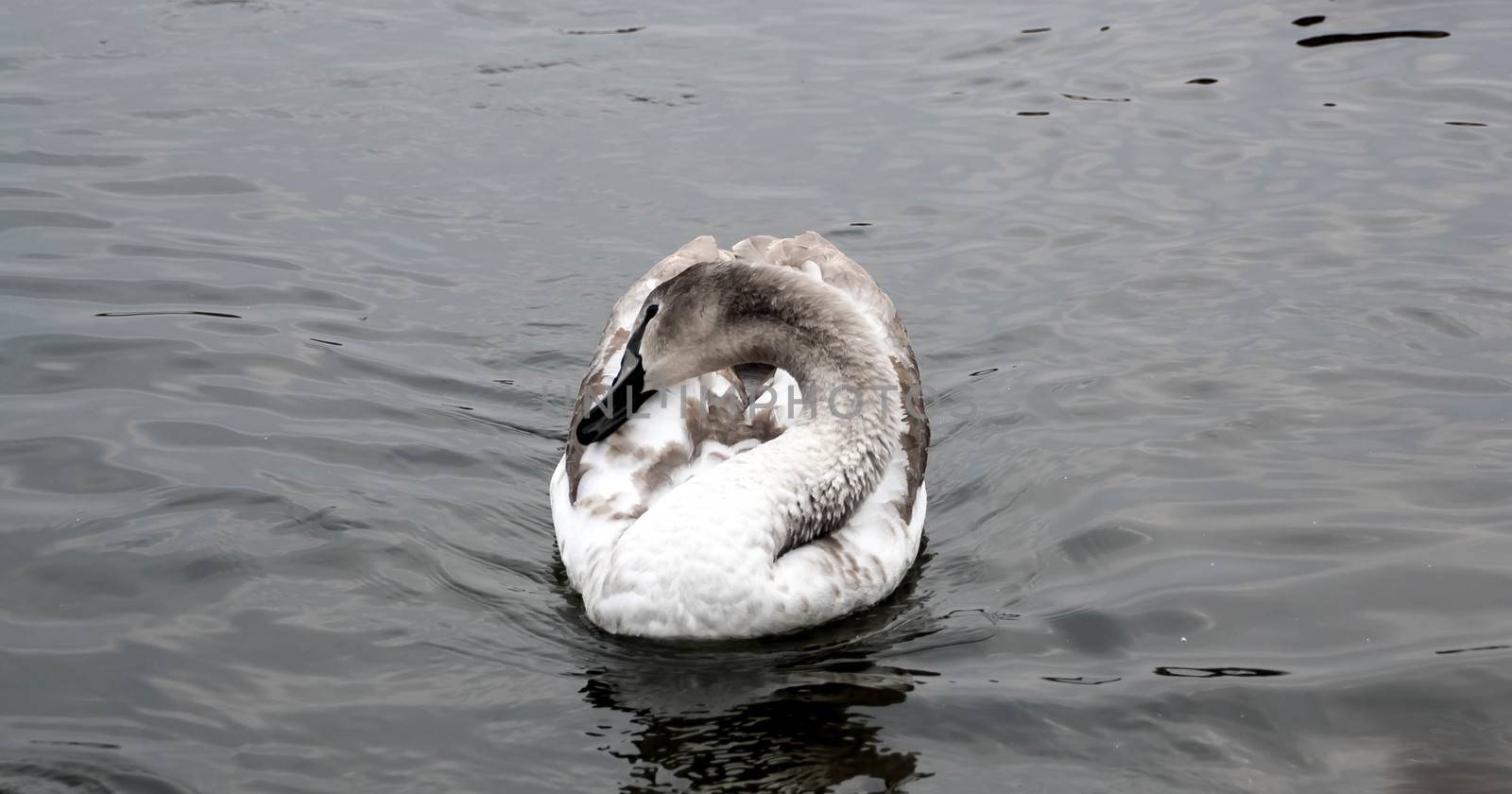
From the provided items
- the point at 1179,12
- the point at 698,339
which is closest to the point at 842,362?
the point at 698,339

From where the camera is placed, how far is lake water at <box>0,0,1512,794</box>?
5602 mm

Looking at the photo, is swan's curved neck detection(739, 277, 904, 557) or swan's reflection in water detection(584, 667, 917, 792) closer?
swan's reflection in water detection(584, 667, 917, 792)

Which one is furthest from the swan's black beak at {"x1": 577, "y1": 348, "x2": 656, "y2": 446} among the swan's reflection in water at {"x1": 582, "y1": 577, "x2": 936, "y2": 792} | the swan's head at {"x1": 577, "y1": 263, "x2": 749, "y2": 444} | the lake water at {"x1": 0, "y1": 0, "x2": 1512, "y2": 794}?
the swan's reflection in water at {"x1": 582, "y1": 577, "x2": 936, "y2": 792}

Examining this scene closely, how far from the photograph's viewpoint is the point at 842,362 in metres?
7.09

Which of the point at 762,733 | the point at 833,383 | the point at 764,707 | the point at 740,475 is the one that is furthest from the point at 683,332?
the point at 762,733

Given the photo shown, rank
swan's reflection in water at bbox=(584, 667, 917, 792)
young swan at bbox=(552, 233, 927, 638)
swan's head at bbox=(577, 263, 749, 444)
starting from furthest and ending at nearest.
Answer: swan's head at bbox=(577, 263, 749, 444), young swan at bbox=(552, 233, 927, 638), swan's reflection in water at bbox=(584, 667, 917, 792)

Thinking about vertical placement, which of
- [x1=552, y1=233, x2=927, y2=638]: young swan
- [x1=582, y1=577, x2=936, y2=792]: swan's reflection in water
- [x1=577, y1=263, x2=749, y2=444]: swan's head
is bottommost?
[x1=582, y1=577, x2=936, y2=792]: swan's reflection in water

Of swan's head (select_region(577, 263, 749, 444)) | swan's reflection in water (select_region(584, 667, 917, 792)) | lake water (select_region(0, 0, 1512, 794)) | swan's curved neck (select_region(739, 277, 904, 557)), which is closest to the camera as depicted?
swan's reflection in water (select_region(584, 667, 917, 792))

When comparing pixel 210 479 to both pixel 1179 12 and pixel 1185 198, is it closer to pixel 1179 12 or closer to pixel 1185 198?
pixel 1185 198

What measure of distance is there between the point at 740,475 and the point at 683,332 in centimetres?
86

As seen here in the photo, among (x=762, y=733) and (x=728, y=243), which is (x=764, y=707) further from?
(x=728, y=243)

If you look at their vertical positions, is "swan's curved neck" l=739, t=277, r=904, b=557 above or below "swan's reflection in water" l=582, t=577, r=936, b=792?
above

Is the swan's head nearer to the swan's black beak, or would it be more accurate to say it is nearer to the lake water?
the swan's black beak

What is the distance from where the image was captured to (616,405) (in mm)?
7035
